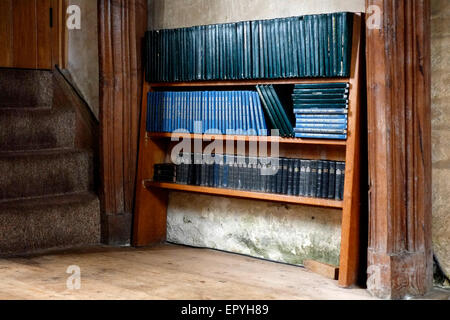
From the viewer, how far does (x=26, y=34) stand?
4895 mm

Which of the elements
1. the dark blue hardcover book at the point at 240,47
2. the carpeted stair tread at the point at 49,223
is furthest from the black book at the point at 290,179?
the carpeted stair tread at the point at 49,223

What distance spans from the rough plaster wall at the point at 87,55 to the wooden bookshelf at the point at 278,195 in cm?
70

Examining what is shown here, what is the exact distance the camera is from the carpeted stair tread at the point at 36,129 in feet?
14.2

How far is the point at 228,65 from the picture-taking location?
12.4 feet

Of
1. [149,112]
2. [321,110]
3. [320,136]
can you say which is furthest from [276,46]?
[149,112]

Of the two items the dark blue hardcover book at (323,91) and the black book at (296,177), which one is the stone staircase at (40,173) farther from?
the dark blue hardcover book at (323,91)

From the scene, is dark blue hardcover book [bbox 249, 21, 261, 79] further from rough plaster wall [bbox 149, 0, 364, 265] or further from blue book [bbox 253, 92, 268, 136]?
rough plaster wall [bbox 149, 0, 364, 265]

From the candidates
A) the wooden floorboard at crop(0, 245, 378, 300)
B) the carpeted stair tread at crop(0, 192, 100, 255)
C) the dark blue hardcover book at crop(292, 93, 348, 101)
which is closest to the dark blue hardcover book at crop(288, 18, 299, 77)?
the dark blue hardcover book at crop(292, 93, 348, 101)

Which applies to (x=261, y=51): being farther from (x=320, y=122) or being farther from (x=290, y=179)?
(x=290, y=179)

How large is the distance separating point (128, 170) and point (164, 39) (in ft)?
3.02

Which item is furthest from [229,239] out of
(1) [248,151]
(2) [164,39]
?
(2) [164,39]

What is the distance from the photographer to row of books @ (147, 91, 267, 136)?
3.71 metres
